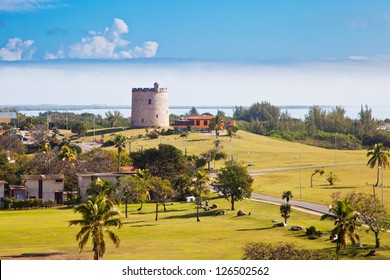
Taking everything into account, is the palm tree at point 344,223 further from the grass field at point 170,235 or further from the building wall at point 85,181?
the building wall at point 85,181

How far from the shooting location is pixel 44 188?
86.0 m

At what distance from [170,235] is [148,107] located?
133 metres

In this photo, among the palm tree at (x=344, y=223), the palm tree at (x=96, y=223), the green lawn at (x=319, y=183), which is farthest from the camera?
the green lawn at (x=319, y=183)

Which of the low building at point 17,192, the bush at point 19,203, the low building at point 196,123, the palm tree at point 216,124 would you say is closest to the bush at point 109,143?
the palm tree at point 216,124

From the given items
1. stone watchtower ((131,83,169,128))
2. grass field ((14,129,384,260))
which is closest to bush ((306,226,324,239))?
grass field ((14,129,384,260))

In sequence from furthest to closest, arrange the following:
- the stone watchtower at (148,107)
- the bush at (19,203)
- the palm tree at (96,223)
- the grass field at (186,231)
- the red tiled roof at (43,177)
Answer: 1. the stone watchtower at (148,107)
2. the red tiled roof at (43,177)
3. the bush at (19,203)
4. the grass field at (186,231)
5. the palm tree at (96,223)

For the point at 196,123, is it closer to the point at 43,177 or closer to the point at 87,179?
the point at 87,179

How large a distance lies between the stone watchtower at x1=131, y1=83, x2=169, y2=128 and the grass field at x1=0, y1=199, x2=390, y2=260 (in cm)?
11021

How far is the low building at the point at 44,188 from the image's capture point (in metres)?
85.9

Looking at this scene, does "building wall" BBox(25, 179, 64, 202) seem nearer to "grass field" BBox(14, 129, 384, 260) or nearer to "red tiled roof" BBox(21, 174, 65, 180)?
"red tiled roof" BBox(21, 174, 65, 180)

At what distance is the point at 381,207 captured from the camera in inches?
2200

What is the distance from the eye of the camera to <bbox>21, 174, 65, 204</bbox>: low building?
85.9 m

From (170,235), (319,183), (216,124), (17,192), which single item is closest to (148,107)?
(216,124)

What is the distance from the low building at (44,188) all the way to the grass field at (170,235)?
28.9ft
